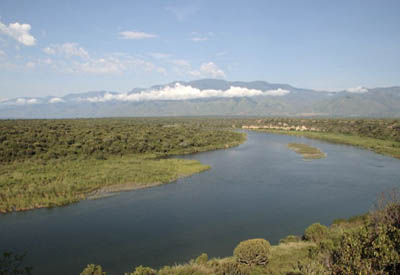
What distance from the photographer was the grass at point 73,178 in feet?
98.8

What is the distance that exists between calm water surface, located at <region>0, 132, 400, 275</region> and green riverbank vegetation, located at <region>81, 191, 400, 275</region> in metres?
3.88

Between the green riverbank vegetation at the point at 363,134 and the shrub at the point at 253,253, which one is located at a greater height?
the green riverbank vegetation at the point at 363,134

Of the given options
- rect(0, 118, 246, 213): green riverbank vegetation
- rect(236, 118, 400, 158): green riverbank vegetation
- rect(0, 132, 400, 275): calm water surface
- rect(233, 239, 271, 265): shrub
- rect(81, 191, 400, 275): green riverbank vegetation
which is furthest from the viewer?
rect(236, 118, 400, 158): green riverbank vegetation

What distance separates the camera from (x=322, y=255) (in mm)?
13633

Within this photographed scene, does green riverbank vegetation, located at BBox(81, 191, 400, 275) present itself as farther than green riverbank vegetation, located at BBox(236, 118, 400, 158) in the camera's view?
No

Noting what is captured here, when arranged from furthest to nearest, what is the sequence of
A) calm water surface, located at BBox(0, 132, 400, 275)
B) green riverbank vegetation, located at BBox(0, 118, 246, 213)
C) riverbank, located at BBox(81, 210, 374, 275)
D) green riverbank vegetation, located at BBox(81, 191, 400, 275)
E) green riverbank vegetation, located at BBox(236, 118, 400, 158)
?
green riverbank vegetation, located at BBox(236, 118, 400, 158)
green riverbank vegetation, located at BBox(0, 118, 246, 213)
calm water surface, located at BBox(0, 132, 400, 275)
riverbank, located at BBox(81, 210, 374, 275)
green riverbank vegetation, located at BBox(81, 191, 400, 275)

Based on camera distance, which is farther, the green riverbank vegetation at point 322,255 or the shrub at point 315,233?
the shrub at point 315,233

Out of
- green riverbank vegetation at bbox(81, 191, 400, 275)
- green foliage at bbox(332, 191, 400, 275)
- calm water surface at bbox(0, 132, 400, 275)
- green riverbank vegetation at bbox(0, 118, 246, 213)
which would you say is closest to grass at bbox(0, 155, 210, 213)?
green riverbank vegetation at bbox(0, 118, 246, 213)

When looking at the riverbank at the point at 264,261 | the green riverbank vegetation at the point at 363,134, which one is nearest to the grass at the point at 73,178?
the riverbank at the point at 264,261

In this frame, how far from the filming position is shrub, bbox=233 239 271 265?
1585cm

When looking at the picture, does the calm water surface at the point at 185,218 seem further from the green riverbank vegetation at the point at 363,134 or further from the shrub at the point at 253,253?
the green riverbank vegetation at the point at 363,134

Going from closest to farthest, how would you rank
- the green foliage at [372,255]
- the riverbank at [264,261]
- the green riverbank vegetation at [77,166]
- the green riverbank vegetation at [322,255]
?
the green foliage at [372,255] → the green riverbank vegetation at [322,255] → the riverbank at [264,261] → the green riverbank vegetation at [77,166]

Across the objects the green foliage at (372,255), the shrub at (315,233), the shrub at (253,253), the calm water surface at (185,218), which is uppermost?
the green foliage at (372,255)

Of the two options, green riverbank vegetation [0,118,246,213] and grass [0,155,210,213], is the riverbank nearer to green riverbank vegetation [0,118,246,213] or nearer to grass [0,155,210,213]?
grass [0,155,210,213]
